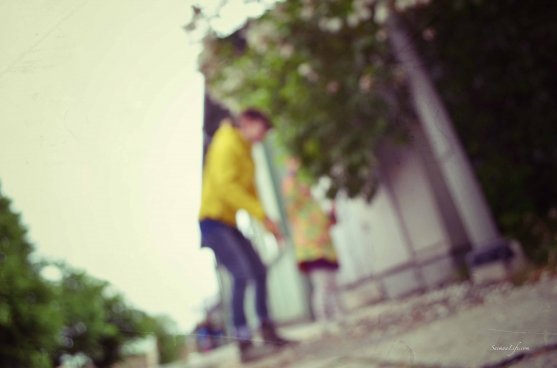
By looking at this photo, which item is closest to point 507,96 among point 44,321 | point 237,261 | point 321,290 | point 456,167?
point 456,167

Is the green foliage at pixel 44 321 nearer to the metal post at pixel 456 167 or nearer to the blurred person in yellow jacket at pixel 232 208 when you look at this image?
the blurred person in yellow jacket at pixel 232 208

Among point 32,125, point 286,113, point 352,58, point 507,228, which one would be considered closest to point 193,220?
point 32,125

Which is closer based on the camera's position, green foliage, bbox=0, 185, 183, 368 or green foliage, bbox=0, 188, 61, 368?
green foliage, bbox=0, 185, 183, 368

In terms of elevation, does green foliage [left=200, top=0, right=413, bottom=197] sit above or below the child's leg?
above

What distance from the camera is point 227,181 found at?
0.97 meters

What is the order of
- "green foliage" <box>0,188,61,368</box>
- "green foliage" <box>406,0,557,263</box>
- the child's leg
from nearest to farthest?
"green foliage" <box>0,188,61,368</box> → "green foliage" <box>406,0,557,263</box> → the child's leg

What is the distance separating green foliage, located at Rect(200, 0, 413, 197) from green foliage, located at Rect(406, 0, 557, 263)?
0.35m

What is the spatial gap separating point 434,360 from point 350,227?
3.16 meters

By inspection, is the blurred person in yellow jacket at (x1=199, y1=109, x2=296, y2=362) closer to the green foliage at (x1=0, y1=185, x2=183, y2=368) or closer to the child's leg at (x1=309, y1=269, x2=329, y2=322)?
the green foliage at (x1=0, y1=185, x2=183, y2=368)

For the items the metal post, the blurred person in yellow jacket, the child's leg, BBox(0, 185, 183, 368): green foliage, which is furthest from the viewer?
the child's leg

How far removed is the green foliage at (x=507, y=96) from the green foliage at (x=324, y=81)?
0.35 m

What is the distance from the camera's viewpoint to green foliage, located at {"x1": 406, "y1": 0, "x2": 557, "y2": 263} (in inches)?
84.2

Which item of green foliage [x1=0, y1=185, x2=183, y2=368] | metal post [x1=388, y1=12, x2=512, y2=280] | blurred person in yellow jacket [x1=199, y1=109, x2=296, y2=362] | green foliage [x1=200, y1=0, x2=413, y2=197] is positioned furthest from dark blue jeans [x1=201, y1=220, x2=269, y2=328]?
metal post [x1=388, y1=12, x2=512, y2=280]

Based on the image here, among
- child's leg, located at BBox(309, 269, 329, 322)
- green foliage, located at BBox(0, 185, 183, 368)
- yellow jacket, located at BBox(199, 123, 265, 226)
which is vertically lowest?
child's leg, located at BBox(309, 269, 329, 322)
